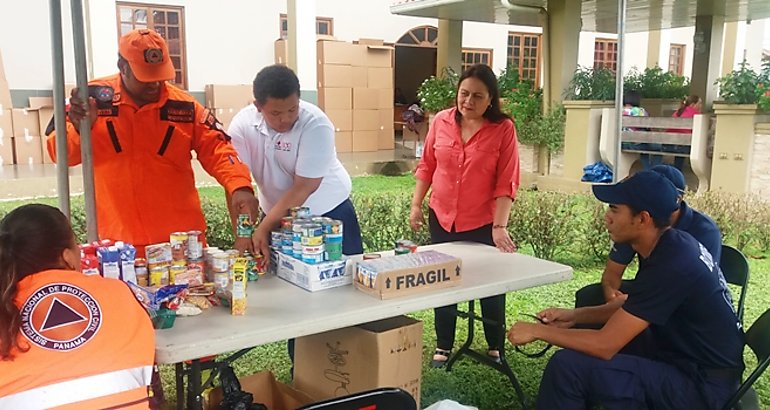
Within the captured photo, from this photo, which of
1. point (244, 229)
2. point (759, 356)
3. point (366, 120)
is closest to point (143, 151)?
point (244, 229)

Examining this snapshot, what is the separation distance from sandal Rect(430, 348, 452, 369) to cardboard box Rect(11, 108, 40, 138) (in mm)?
8237

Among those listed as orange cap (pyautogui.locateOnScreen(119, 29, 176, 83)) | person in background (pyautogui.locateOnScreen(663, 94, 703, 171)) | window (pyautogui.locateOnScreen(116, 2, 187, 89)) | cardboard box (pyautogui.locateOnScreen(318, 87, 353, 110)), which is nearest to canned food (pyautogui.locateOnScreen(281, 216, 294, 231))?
orange cap (pyautogui.locateOnScreen(119, 29, 176, 83))

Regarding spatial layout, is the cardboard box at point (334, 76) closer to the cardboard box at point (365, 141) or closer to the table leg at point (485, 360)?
the cardboard box at point (365, 141)

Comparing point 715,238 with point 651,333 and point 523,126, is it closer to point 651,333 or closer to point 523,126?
point 651,333

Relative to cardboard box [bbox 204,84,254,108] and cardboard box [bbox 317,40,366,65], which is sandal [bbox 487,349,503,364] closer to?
cardboard box [bbox 204,84,254,108]

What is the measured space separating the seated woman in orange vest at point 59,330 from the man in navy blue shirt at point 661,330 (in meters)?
1.24

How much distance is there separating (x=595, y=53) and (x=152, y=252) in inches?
672

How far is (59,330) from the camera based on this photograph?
1387 mm

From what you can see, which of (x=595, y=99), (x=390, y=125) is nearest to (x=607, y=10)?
(x=595, y=99)

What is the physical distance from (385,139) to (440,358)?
9.37 meters

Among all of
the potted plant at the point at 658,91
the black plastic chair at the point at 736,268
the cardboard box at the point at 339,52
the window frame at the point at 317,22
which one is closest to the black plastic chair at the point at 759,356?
the black plastic chair at the point at 736,268

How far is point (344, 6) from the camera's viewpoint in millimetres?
13320

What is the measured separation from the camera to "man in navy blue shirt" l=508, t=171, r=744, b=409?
2012 mm

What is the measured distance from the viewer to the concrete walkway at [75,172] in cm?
770
